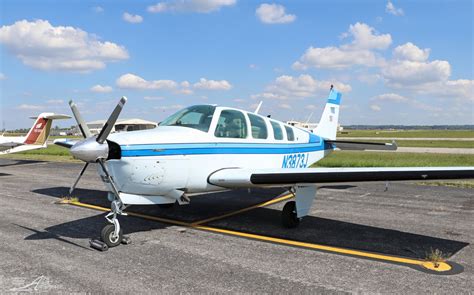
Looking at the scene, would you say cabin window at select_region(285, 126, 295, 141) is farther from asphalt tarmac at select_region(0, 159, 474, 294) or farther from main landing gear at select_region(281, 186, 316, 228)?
main landing gear at select_region(281, 186, 316, 228)

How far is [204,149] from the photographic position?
22.6 ft

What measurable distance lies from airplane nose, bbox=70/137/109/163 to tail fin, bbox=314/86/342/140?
27.3 ft

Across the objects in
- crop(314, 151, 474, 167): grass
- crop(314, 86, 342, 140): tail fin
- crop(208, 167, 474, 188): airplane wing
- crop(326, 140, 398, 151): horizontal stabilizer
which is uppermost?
crop(314, 86, 342, 140): tail fin

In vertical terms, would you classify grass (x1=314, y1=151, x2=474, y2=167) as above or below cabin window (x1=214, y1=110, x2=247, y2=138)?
below

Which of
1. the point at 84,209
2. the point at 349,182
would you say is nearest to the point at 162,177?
the point at 349,182

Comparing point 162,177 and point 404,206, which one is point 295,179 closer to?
point 162,177

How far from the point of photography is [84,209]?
9359 mm

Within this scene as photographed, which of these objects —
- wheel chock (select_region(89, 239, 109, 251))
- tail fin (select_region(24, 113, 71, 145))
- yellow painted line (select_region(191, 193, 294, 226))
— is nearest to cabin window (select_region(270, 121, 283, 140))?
yellow painted line (select_region(191, 193, 294, 226))

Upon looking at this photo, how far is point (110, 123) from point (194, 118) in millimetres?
1967

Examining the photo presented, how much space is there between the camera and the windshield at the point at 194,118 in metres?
7.16

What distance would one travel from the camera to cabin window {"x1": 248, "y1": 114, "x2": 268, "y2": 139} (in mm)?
8130

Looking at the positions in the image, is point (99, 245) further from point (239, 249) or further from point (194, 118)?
point (194, 118)

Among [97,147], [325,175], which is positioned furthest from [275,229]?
[97,147]

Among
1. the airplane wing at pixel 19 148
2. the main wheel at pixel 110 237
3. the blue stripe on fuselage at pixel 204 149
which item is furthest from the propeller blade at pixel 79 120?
the airplane wing at pixel 19 148
